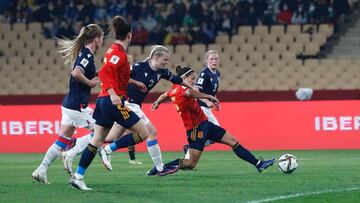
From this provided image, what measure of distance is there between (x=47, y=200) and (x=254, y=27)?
70.5ft

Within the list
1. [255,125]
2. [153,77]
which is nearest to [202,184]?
[153,77]

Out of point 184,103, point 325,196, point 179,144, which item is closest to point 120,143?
point 184,103

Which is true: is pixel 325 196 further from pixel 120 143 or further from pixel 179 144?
pixel 179 144

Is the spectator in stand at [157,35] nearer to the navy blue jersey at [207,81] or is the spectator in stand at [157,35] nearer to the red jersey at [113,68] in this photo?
the navy blue jersey at [207,81]

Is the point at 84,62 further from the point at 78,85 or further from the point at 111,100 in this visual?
the point at 111,100

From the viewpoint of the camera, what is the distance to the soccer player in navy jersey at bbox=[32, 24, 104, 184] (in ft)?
48.1

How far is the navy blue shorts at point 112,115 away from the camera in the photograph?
13562mm

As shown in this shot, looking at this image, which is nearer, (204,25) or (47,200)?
(47,200)

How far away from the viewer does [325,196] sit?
491 inches

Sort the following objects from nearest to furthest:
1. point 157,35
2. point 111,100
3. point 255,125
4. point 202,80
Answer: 1. point 111,100
2. point 202,80
3. point 255,125
4. point 157,35

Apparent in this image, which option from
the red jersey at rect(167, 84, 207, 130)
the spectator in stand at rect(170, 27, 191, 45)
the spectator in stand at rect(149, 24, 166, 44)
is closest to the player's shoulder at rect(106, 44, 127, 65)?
the red jersey at rect(167, 84, 207, 130)

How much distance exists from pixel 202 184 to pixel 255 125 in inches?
430

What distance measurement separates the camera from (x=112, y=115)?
1357cm

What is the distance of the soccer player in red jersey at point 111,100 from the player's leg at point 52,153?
121 cm
